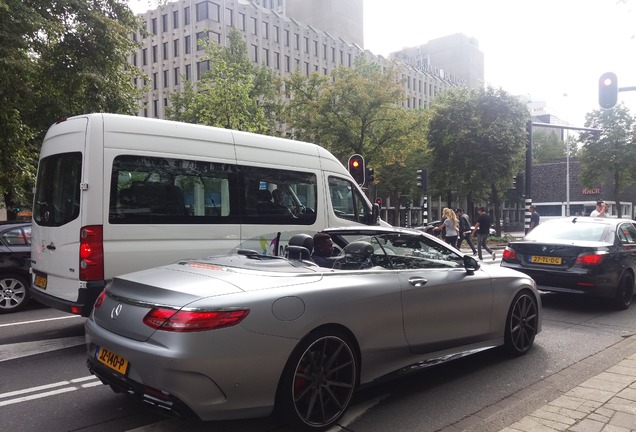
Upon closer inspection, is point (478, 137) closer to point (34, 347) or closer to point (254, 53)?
point (34, 347)

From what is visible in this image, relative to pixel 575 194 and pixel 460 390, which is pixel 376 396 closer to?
pixel 460 390

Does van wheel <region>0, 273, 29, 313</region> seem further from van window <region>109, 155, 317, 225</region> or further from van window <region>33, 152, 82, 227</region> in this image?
van window <region>109, 155, 317, 225</region>

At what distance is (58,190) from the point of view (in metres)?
6.30

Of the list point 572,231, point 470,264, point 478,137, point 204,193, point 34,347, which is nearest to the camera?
point 470,264

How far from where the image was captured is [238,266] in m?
3.91

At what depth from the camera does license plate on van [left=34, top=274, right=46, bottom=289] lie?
21.0ft

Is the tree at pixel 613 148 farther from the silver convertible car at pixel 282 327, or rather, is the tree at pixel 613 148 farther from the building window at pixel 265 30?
the silver convertible car at pixel 282 327

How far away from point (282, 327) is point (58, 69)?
46.9 feet

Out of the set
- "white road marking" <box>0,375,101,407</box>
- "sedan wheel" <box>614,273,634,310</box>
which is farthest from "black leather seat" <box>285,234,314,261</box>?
"sedan wheel" <box>614,273,634,310</box>

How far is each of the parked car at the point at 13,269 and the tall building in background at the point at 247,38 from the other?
35793 mm

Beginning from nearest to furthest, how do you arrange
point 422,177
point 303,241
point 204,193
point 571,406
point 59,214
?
point 571,406
point 303,241
point 59,214
point 204,193
point 422,177

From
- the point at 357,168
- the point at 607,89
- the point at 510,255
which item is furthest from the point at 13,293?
the point at 607,89

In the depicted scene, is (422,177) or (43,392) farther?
(422,177)

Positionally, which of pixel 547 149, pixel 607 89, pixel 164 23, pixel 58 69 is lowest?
pixel 607 89
